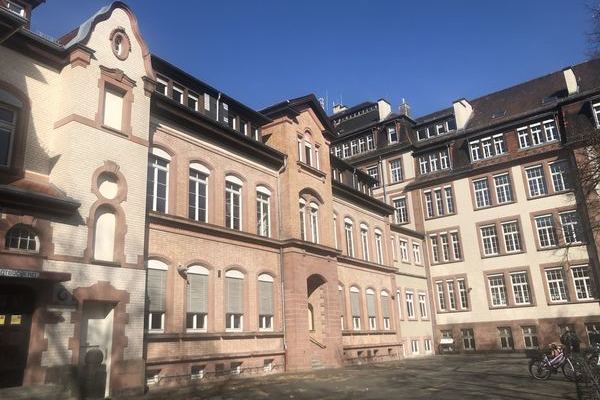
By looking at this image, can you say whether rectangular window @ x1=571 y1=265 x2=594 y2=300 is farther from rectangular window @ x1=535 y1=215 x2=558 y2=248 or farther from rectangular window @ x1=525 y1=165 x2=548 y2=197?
rectangular window @ x1=525 y1=165 x2=548 y2=197

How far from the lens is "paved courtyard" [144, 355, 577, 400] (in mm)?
14430

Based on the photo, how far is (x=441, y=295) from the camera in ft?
137

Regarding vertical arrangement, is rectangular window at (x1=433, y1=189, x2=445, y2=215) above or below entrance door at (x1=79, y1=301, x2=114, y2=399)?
above

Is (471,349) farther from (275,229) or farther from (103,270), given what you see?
(103,270)

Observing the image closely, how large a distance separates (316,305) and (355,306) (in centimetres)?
510

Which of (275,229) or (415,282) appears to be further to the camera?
(415,282)

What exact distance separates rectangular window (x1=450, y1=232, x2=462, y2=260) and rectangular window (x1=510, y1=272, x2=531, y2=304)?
440cm

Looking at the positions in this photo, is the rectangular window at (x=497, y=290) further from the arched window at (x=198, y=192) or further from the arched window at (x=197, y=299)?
the arched window at (x=197, y=299)

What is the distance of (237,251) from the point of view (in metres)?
22.0

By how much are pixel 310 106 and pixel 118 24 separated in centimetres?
1273

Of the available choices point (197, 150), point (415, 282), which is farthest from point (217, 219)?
point (415, 282)

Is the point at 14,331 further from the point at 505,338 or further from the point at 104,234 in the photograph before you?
the point at 505,338

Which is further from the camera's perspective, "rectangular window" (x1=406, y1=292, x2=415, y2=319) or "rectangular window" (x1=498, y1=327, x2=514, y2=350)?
"rectangular window" (x1=406, y1=292, x2=415, y2=319)

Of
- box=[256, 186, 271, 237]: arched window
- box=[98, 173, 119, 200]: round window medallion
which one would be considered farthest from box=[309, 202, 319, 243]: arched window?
box=[98, 173, 119, 200]: round window medallion
